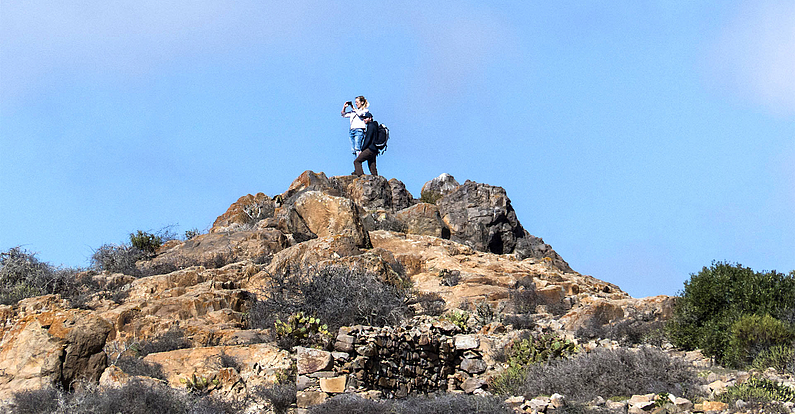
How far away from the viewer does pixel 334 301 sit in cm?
1261

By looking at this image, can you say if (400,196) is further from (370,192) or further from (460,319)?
(460,319)

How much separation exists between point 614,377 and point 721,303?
15.7 feet

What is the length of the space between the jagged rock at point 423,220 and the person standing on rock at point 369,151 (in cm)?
782

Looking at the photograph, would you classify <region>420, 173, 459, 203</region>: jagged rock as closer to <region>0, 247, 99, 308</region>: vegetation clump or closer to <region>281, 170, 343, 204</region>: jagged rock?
<region>281, 170, 343, 204</region>: jagged rock

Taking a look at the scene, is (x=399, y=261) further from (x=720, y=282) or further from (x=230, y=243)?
(x=720, y=282)

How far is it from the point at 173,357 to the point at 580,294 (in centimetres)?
1157

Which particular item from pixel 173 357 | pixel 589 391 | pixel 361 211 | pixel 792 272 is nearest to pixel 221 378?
pixel 173 357

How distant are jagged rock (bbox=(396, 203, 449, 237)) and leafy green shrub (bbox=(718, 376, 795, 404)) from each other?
1635 cm

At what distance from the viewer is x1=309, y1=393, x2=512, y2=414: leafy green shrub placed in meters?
8.52

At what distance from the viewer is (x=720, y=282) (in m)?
13.4

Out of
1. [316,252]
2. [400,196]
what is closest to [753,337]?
[316,252]

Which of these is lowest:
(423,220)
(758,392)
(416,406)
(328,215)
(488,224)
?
(416,406)

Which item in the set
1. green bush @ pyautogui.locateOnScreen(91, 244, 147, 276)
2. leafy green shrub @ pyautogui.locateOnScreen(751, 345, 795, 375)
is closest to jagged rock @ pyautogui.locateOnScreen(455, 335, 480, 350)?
leafy green shrub @ pyautogui.locateOnScreen(751, 345, 795, 375)

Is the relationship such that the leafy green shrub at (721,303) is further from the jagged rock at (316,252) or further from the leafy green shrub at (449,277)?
the jagged rock at (316,252)
